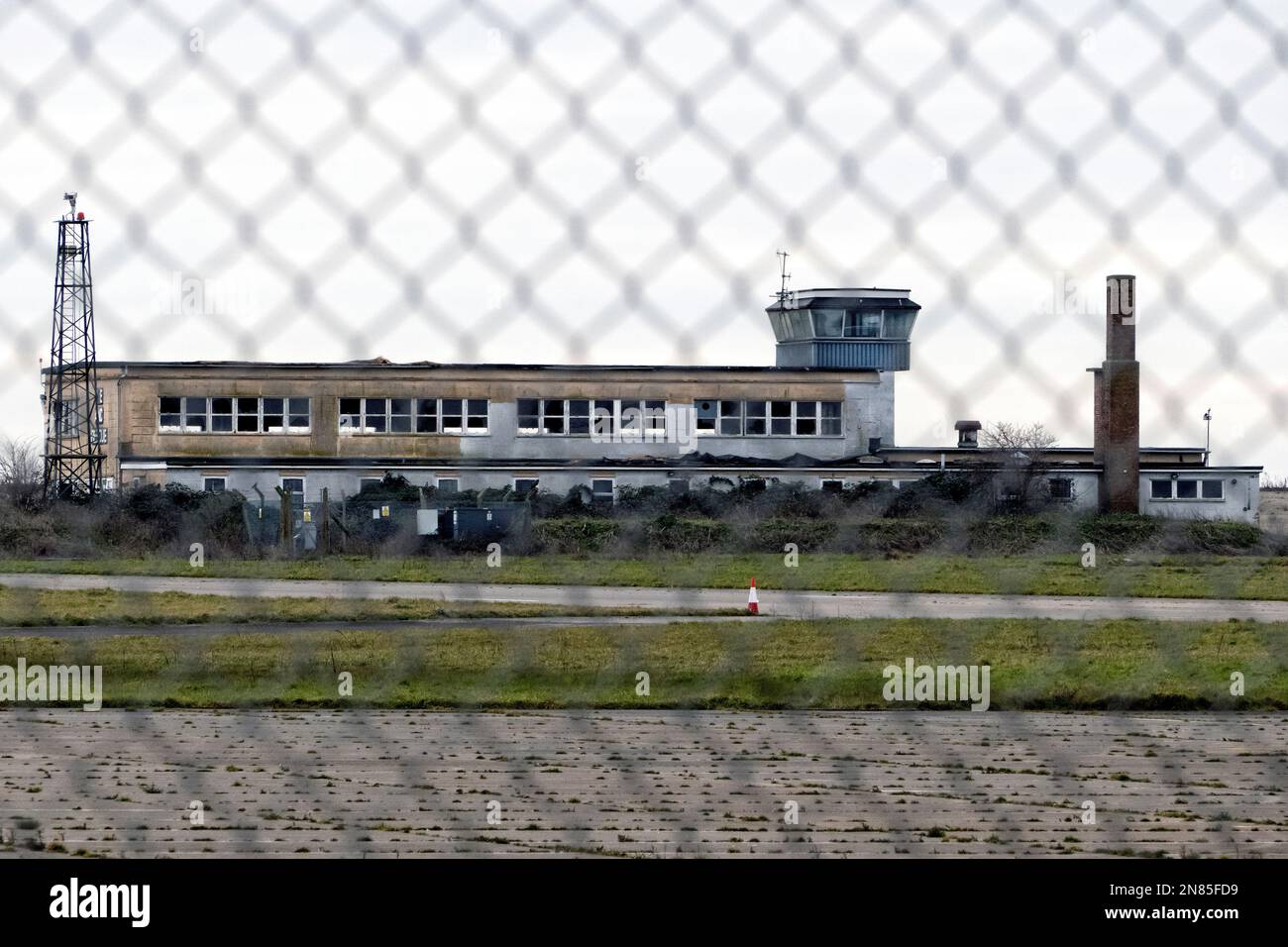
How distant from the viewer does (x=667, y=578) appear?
18.9 ft

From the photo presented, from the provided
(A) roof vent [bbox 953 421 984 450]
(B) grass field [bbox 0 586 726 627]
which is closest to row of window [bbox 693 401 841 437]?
(A) roof vent [bbox 953 421 984 450]

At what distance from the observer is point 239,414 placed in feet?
10.0

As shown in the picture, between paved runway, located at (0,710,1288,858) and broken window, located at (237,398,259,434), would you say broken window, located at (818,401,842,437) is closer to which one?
paved runway, located at (0,710,1288,858)

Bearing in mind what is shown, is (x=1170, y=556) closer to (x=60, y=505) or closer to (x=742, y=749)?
(x=742, y=749)

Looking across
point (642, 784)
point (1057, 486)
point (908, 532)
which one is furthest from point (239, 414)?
point (642, 784)

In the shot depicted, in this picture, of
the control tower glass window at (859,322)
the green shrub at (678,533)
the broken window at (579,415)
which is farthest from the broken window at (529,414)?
the green shrub at (678,533)

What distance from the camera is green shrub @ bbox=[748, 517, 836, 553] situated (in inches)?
251

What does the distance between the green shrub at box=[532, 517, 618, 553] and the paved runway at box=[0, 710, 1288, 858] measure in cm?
123

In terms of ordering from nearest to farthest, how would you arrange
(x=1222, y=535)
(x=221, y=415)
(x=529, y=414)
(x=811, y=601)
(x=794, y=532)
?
1. (x=221, y=415)
2. (x=529, y=414)
3. (x=1222, y=535)
4. (x=794, y=532)
5. (x=811, y=601)

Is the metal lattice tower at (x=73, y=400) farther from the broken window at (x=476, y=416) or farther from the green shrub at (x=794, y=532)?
the green shrub at (x=794, y=532)

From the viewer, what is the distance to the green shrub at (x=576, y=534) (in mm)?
8799

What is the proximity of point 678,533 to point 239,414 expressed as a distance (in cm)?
217

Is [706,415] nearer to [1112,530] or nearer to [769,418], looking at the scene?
[769,418]

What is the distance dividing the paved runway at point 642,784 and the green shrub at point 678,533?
1372 millimetres
